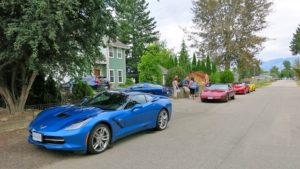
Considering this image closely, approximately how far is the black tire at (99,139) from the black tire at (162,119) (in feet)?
7.16

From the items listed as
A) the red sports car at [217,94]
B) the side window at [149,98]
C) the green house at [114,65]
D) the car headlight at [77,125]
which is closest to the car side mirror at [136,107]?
the side window at [149,98]

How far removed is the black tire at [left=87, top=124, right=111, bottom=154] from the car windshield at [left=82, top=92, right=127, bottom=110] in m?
0.70

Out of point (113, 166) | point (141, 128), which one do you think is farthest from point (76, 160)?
point (141, 128)

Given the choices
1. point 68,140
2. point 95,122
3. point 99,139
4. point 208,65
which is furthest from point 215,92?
point 208,65

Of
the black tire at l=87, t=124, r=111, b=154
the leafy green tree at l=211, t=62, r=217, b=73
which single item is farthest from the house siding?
the black tire at l=87, t=124, r=111, b=154

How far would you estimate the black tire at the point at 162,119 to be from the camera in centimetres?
779

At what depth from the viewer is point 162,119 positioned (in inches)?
315

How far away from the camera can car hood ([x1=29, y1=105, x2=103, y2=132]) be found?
541cm

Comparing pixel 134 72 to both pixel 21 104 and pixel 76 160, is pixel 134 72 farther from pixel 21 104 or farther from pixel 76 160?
pixel 76 160

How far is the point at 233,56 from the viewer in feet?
132

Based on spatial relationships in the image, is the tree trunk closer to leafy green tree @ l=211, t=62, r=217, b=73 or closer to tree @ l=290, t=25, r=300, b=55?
leafy green tree @ l=211, t=62, r=217, b=73

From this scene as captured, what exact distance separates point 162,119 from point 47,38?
4.20m

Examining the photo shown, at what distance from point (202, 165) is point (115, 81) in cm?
2876

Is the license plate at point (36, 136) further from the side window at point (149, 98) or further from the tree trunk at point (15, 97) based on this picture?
the tree trunk at point (15, 97)
